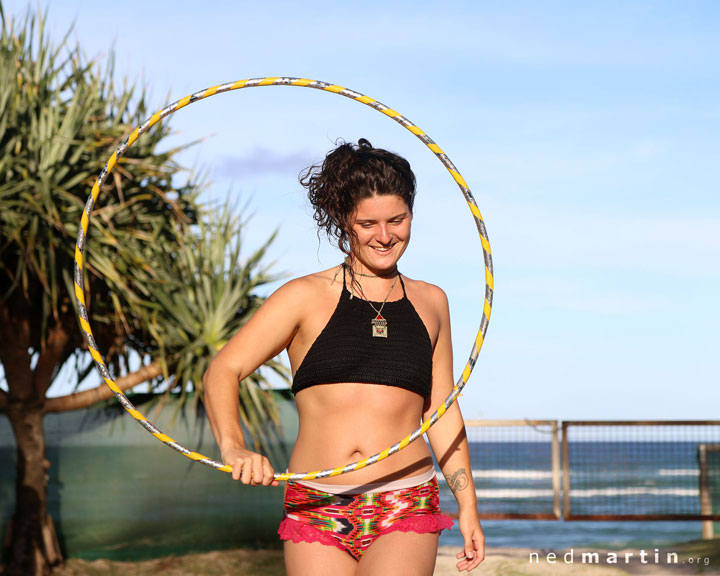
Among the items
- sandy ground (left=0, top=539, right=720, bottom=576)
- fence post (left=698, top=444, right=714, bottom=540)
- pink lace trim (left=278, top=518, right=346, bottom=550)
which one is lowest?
sandy ground (left=0, top=539, right=720, bottom=576)

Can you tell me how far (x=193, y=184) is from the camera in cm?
1323

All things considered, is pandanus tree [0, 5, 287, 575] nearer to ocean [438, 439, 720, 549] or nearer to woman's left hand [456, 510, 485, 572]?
ocean [438, 439, 720, 549]

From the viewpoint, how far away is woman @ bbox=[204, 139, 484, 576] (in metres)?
3.38

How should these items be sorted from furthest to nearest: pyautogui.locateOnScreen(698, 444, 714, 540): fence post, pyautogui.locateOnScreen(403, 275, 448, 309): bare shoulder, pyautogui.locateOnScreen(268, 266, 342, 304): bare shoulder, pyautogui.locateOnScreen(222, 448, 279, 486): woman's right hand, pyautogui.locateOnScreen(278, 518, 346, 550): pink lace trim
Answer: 1. pyautogui.locateOnScreen(698, 444, 714, 540): fence post
2. pyautogui.locateOnScreen(403, 275, 448, 309): bare shoulder
3. pyautogui.locateOnScreen(268, 266, 342, 304): bare shoulder
4. pyautogui.locateOnScreen(278, 518, 346, 550): pink lace trim
5. pyautogui.locateOnScreen(222, 448, 279, 486): woman's right hand

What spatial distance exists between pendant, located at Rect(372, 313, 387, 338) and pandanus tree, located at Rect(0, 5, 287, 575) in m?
8.38

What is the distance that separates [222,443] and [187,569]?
366 inches

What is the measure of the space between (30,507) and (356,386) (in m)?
9.76

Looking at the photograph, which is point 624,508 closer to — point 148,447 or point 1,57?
point 148,447

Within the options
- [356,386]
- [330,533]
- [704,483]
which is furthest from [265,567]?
[356,386]

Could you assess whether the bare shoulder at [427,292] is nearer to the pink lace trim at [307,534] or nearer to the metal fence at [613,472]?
the pink lace trim at [307,534]

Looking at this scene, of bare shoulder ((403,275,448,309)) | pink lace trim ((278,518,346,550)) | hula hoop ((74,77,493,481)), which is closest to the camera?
pink lace trim ((278,518,346,550))

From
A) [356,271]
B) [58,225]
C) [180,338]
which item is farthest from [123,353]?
[356,271]

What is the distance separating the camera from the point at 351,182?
11.7ft

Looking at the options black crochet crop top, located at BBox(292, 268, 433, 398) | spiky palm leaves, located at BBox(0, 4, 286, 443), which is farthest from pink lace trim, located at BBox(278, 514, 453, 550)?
spiky palm leaves, located at BBox(0, 4, 286, 443)
